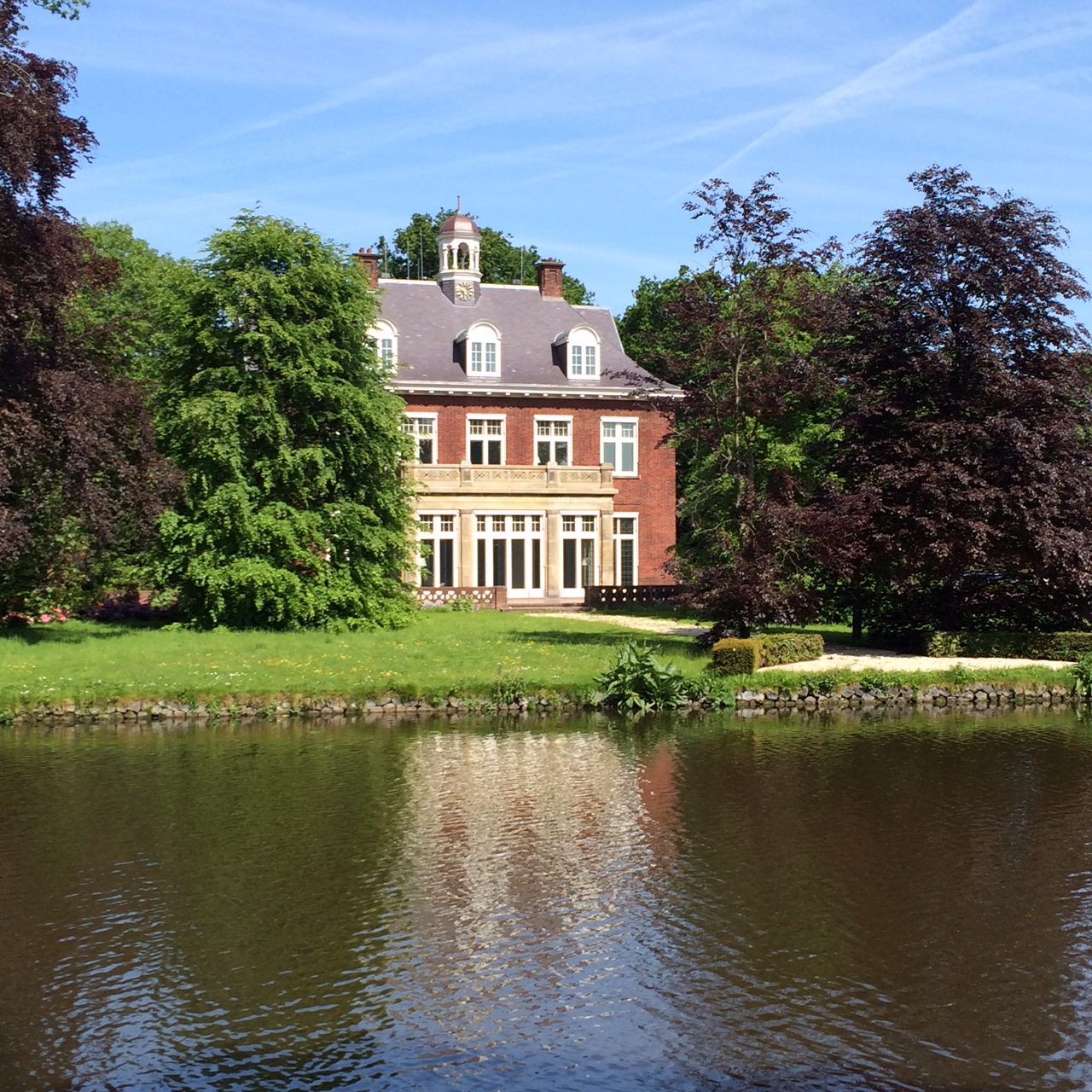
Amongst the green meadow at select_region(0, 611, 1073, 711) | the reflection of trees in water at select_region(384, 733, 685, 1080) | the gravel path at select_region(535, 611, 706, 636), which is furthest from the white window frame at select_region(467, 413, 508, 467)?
the reflection of trees in water at select_region(384, 733, 685, 1080)

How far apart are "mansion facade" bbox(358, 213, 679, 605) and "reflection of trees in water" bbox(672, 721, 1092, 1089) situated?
28435 millimetres

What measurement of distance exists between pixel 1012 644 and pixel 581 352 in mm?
24839

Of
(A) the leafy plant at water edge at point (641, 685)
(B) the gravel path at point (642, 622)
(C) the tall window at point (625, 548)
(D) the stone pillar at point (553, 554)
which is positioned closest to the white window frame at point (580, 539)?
(D) the stone pillar at point (553, 554)

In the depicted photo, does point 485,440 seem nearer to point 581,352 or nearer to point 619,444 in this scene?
point 581,352

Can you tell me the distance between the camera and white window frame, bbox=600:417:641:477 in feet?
169

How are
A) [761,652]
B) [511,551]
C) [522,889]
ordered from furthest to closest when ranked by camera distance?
1. [511,551]
2. [761,652]
3. [522,889]

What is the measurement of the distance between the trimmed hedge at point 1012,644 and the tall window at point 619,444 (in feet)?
72.0

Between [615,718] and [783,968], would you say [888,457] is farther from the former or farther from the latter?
[783,968]

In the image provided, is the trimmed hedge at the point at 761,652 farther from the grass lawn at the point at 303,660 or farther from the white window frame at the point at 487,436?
the white window frame at the point at 487,436

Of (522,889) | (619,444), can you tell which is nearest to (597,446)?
(619,444)

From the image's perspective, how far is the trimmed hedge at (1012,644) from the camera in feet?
97.1

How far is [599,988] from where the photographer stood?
10281 mm

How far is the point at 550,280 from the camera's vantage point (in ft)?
181

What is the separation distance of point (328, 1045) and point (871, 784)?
33.8 feet
